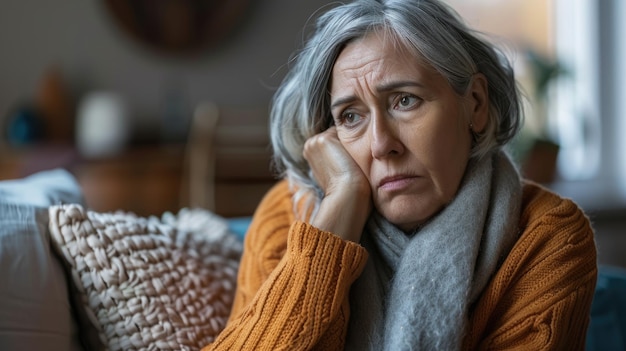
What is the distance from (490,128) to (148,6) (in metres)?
2.91

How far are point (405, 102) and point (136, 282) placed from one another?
541mm

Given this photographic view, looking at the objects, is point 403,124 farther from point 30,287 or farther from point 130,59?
point 130,59

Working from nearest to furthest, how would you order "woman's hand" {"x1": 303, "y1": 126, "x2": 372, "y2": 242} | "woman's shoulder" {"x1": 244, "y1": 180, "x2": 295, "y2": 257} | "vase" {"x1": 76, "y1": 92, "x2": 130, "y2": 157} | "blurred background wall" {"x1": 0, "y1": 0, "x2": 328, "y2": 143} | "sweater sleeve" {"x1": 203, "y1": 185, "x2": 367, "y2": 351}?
1. "sweater sleeve" {"x1": 203, "y1": 185, "x2": 367, "y2": 351}
2. "woman's hand" {"x1": 303, "y1": 126, "x2": 372, "y2": 242}
3. "woman's shoulder" {"x1": 244, "y1": 180, "x2": 295, "y2": 257}
4. "vase" {"x1": 76, "y1": 92, "x2": 130, "y2": 157}
5. "blurred background wall" {"x1": 0, "y1": 0, "x2": 328, "y2": 143}

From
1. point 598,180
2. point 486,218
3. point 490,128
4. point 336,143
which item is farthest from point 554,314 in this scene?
point 598,180

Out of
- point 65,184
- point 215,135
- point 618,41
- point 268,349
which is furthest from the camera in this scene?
point 618,41

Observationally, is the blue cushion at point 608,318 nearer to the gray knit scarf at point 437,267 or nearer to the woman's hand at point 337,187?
the gray knit scarf at point 437,267

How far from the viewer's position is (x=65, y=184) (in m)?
1.51

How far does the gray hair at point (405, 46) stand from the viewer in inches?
→ 45.1

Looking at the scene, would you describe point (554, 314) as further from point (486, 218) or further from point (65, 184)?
point (65, 184)

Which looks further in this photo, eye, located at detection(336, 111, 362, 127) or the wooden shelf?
the wooden shelf

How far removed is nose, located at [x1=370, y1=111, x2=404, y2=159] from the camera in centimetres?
113

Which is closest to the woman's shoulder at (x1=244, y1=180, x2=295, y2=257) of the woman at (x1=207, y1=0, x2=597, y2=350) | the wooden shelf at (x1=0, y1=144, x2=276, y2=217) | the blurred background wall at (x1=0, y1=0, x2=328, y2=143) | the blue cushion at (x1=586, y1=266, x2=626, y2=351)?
the woman at (x1=207, y1=0, x2=597, y2=350)

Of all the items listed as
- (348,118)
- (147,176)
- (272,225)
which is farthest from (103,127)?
(348,118)

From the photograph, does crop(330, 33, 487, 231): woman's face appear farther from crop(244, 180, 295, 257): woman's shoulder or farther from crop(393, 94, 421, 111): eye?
crop(244, 180, 295, 257): woman's shoulder
